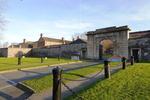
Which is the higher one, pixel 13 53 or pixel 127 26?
pixel 127 26

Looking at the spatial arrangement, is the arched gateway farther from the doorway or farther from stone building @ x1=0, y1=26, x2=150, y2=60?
the doorway

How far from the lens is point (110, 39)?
3691cm

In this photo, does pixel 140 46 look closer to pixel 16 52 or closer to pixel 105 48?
pixel 105 48

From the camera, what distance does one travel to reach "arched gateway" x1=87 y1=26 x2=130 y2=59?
3453 cm

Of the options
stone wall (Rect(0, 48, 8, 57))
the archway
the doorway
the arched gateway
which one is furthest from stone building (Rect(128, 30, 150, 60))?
stone wall (Rect(0, 48, 8, 57))

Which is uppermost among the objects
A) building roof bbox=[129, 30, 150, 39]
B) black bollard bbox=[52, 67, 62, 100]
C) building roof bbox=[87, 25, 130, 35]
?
building roof bbox=[87, 25, 130, 35]

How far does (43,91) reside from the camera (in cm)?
866

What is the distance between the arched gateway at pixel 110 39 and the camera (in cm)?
3453

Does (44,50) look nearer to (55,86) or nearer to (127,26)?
(127,26)

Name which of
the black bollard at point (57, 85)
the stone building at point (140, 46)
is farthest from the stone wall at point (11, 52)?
the black bollard at point (57, 85)

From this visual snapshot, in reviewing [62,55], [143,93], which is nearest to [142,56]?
[62,55]

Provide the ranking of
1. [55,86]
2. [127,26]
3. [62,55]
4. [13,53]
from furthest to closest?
[13,53] → [62,55] → [127,26] → [55,86]

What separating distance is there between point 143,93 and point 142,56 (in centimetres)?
2685

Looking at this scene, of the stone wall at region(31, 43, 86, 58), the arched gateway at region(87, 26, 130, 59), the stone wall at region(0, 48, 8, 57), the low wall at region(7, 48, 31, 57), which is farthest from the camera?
the low wall at region(7, 48, 31, 57)
